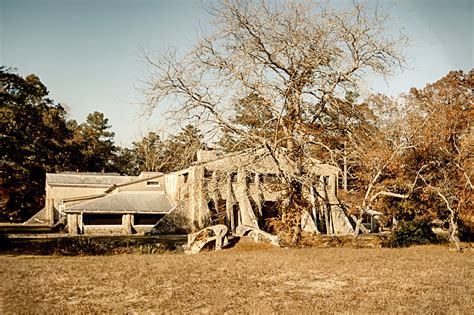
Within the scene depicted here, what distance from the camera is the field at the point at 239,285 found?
27.2 ft

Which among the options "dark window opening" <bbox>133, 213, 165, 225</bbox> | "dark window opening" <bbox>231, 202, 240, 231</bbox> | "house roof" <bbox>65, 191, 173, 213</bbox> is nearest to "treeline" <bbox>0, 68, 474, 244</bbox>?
"dark window opening" <bbox>231, 202, 240, 231</bbox>

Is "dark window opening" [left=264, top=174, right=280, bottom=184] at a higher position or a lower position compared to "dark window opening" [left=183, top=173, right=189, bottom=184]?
lower

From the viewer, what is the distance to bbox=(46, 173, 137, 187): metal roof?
148 feet

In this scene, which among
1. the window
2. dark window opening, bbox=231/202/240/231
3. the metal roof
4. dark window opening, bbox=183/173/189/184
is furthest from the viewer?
the metal roof

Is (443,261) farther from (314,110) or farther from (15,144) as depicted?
(15,144)

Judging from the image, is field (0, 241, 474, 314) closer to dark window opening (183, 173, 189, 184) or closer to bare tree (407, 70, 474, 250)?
bare tree (407, 70, 474, 250)

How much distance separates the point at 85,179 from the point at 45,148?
31.3 feet

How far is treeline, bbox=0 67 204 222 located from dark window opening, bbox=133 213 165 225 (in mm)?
4077

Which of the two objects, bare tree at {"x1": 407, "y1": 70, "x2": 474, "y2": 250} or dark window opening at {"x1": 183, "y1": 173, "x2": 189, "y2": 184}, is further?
dark window opening at {"x1": 183, "y1": 173, "x2": 189, "y2": 184}

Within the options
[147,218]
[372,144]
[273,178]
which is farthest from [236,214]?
[372,144]

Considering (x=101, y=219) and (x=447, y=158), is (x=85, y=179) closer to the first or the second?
(x=101, y=219)

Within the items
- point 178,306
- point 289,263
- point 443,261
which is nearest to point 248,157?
point 289,263

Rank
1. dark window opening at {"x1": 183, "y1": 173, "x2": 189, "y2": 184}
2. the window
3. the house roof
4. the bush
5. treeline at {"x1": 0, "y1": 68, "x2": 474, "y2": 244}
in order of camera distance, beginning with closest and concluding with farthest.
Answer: treeline at {"x1": 0, "y1": 68, "x2": 474, "y2": 244} < the bush < the house roof < dark window opening at {"x1": 183, "y1": 173, "x2": 189, "y2": 184} < the window

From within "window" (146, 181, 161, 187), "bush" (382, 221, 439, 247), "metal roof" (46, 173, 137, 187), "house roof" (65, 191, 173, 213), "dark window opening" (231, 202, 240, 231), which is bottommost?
"bush" (382, 221, 439, 247)
